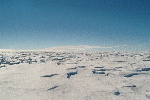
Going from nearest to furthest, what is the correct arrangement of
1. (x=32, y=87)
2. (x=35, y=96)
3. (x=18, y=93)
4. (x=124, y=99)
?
(x=124, y=99)
(x=35, y=96)
(x=18, y=93)
(x=32, y=87)

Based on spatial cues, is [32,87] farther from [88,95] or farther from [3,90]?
[88,95]

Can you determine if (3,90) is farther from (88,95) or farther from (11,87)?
(88,95)

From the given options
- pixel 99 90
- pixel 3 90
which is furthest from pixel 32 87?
pixel 99 90

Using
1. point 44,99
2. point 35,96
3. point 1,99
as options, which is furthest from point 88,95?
point 1,99

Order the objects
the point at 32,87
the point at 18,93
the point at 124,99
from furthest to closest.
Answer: the point at 32,87
the point at 18,93
the point at 124,99

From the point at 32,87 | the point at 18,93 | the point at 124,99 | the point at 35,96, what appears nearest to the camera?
the point at 124,99

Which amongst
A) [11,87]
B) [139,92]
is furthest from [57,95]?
[139,92]

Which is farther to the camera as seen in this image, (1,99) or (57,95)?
(57,95)

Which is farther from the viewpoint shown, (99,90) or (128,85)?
(128,85)

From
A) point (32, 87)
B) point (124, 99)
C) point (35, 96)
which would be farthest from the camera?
point (32, 87)
